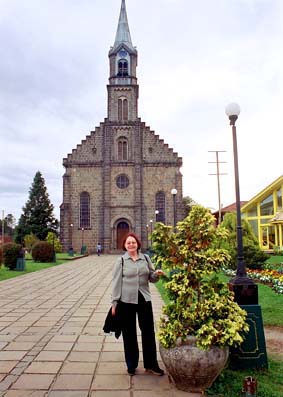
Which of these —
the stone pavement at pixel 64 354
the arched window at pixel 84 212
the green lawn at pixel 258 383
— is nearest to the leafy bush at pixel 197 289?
the green lawn at pixel 258 383

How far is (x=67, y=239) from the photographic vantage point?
127ft

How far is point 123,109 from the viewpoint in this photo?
40531mm

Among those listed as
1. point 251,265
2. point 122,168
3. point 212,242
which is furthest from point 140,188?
point 212,242

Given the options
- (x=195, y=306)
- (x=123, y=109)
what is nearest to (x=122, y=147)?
(x=123, y=109)

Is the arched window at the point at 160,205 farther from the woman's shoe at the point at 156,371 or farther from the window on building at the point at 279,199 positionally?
the woman's shoe at the point at 156,371

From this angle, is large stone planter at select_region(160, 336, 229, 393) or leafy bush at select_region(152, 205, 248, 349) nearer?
large stone planter at select_region(160, 336, 229, 393)

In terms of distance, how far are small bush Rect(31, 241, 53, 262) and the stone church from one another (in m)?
12.8

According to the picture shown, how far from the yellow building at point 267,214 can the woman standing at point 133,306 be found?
87.2ft

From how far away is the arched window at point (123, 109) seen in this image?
133 ft

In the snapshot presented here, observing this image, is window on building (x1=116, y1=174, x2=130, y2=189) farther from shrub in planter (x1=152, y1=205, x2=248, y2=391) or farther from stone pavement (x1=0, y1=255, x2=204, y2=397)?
shrub in planter (x1=152, y1=205, x2=248, y2=391)

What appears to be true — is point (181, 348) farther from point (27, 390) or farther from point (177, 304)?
point (27, 390)

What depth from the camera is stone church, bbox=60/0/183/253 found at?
39.0m

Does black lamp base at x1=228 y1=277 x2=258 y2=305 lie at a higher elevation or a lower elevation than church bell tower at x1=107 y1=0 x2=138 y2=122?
A: lower

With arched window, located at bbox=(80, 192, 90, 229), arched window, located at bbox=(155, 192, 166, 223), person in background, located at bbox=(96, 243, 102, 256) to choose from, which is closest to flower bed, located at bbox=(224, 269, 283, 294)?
person in background, located at bbox=(96, 243, 102, 256)
